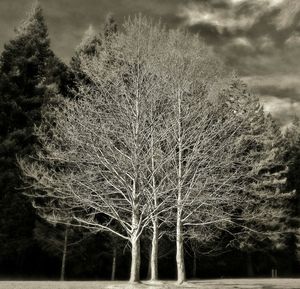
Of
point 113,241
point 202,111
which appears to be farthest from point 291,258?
point 202,111

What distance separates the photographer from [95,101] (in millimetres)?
17891

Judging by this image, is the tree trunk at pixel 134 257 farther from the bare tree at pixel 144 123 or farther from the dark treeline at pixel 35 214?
the dark treeline at pixel 35 214

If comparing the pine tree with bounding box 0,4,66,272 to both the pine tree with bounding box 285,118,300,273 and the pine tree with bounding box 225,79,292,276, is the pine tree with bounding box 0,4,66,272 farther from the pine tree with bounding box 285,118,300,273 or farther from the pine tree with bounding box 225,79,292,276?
the pine tree with bounding box 285,118,300,273

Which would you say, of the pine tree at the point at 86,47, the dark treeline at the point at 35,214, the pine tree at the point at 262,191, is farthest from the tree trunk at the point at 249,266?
the pine tree at the point at 86,47

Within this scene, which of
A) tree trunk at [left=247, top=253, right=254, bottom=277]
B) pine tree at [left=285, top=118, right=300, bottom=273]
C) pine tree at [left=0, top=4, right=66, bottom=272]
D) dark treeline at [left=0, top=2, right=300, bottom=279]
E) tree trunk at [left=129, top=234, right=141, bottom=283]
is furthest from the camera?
pine tree at [left=285, top=118, right=300, bottom=273]

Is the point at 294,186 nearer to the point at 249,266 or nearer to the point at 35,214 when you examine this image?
the point at 249,266

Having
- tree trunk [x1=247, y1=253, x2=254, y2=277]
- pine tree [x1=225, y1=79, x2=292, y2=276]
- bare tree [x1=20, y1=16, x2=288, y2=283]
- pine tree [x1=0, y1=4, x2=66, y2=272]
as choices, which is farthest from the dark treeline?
bare tree [x1=20, y1=16, x2=288, y2=283]

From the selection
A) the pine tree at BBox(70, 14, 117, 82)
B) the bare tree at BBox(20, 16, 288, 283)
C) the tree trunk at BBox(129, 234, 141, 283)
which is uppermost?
the pine tree at BBox(70, 14, 117, 82)

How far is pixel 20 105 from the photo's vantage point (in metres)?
27.0

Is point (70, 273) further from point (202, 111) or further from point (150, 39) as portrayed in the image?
point (150, 39)

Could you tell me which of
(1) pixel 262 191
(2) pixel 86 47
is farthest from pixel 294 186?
(2) pixel 86 47

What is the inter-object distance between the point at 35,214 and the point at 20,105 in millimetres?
7638

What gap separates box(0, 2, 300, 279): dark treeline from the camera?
23.6m

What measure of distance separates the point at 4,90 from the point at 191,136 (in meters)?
15.1
